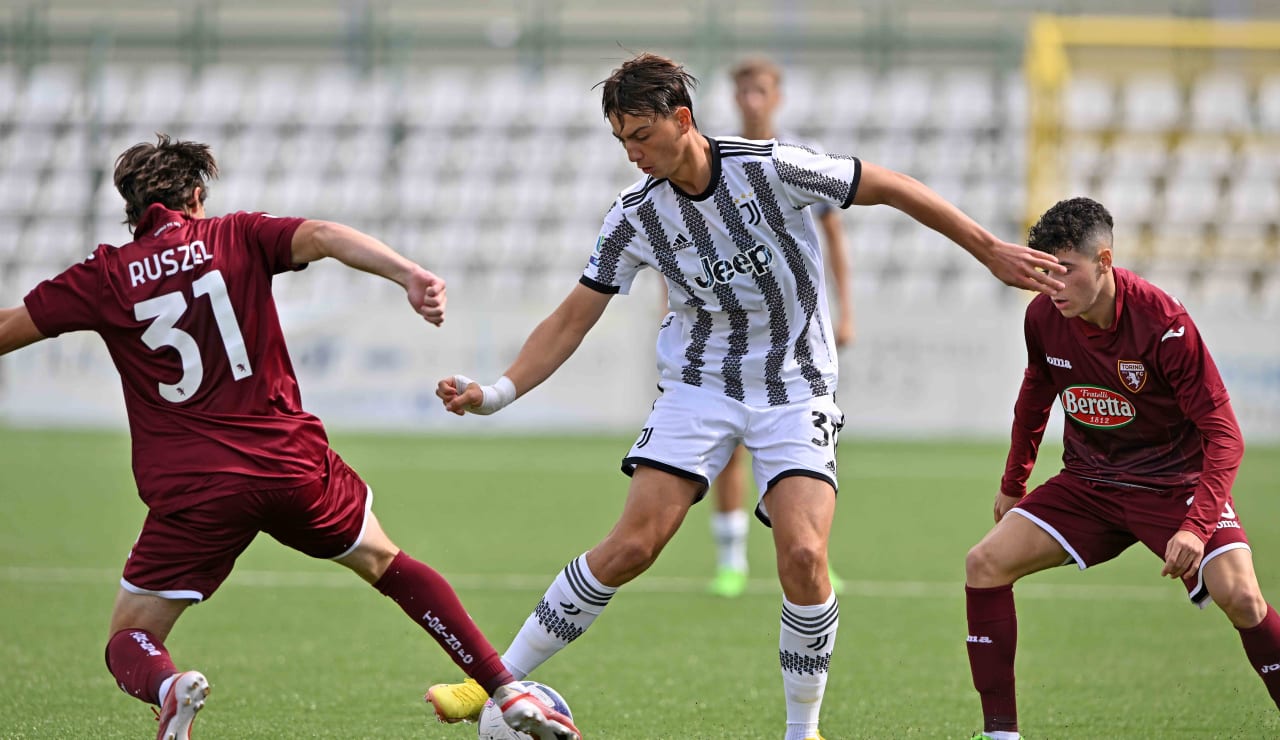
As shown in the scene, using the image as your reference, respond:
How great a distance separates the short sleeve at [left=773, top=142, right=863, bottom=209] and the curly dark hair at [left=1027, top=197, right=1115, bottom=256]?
21.1 inches

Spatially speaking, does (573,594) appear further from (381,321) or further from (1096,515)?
(381,321)

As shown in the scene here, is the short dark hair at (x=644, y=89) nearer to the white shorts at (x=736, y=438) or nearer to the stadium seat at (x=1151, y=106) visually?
the white shorts at (x=736, y=438)

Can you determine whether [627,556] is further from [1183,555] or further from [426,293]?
[1183,555]

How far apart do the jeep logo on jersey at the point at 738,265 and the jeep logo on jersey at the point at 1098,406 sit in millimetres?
963

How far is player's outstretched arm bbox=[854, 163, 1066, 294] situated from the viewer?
395 cm

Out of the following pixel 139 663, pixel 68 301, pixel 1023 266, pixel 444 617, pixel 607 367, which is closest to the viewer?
pixel 139 663

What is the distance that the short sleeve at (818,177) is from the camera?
413 cm

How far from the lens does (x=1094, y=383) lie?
4.22m

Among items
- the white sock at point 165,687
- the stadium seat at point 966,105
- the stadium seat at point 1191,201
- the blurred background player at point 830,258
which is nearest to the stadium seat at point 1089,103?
the stadium seat at point 966,105

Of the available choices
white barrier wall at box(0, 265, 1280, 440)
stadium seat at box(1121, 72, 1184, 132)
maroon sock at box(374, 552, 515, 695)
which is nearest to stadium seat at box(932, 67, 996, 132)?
stadium seat at box(1121, 72, 1184, 132)

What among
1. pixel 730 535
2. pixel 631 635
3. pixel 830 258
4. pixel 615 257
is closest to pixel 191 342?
pixel 615 257

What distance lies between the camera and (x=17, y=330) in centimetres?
380

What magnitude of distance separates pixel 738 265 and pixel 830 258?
323cm

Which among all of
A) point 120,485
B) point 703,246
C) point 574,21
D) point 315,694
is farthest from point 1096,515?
point 574,21
